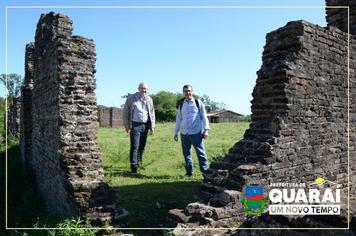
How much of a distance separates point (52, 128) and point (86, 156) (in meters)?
1.39

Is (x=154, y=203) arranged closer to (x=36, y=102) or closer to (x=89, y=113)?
(x=89, y=113)

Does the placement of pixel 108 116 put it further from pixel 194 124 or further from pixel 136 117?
pixel 194 124

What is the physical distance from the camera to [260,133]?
5.43m

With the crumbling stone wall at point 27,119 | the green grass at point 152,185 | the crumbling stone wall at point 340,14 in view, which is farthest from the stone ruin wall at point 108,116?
the crumbling stone wall at point 340,14

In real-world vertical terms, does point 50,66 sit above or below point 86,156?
above

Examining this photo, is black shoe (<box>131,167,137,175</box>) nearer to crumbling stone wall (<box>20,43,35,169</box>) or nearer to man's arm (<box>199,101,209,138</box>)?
man's arm (<box>199,101,209,138</box>)

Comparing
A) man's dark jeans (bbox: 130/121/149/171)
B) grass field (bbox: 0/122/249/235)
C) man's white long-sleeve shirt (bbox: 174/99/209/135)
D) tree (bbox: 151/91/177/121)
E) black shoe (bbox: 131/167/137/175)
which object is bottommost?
grass field (bbox: 0/122/249/235)

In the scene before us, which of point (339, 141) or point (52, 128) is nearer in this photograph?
point (339, 141)

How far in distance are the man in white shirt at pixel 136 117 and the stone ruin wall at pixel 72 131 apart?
64.5 inches

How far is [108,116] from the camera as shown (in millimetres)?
34438

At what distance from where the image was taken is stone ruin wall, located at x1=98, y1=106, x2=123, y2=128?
34.0 meters

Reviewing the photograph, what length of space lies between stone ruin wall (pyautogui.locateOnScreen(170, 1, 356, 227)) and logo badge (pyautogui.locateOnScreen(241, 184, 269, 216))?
81mm

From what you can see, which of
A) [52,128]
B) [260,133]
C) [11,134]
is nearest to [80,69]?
[52,128]

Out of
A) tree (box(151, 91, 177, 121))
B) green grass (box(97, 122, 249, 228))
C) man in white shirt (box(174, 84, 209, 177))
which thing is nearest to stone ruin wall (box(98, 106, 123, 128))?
tree (box(151, 91, 177, 121))
